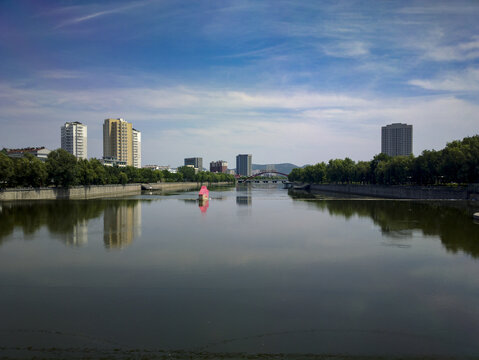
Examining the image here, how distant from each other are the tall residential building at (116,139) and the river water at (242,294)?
16048 cm

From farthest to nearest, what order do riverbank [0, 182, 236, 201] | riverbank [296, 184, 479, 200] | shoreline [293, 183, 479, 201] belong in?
riverbank [296, 184, 479, 200], shoreline [293, 183, 479, 201], riverbank [0, 182, 236, 201]

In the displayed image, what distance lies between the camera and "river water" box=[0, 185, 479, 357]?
29.0ft

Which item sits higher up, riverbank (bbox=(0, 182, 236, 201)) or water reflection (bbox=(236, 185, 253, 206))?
riverbank (bbox=(0, 182, 236, 201))

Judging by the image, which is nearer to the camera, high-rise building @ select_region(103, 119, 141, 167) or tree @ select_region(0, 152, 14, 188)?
tree @ select_region(0, 152, 14, 188)

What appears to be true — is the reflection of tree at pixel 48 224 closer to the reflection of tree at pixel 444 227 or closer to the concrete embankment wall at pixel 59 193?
the concrete embankment wall at pixel 59 193

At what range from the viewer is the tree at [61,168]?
2485 inches

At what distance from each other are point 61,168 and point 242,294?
60.3 meters

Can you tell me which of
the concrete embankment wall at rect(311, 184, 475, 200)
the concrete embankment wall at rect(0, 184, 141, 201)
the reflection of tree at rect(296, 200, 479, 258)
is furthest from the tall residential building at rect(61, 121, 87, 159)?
the reflection of tree at rect(296, 200, 479, 258)

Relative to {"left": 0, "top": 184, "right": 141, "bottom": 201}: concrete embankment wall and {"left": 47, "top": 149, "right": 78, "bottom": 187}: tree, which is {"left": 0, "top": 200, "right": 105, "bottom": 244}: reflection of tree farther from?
{"left": 47, "top": 149, "right": 78, "bottom": 187}: tree

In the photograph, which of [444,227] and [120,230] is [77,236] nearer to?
[120,230]

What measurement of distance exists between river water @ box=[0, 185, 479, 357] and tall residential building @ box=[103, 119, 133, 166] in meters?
160

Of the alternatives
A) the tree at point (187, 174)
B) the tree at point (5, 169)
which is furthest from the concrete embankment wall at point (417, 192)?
the tree at point (187, 174)

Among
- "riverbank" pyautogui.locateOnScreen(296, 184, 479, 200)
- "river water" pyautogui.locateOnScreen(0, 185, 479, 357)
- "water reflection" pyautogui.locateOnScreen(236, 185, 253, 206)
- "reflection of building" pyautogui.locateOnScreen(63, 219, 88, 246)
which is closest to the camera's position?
"river water" pyautogui.locateOnScreen(0, 185, 479, 357)

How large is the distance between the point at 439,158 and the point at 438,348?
5991cm
